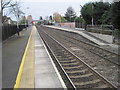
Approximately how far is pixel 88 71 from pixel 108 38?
1503cm

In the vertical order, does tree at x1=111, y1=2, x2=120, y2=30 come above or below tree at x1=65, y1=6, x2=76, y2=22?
below

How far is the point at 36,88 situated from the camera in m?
7.34

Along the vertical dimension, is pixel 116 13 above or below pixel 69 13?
below

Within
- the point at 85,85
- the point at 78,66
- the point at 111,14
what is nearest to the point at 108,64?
the point at 78,66

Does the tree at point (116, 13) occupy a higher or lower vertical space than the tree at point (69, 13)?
lower

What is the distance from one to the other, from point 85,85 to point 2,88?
3218mm

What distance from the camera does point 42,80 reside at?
27.5 feet

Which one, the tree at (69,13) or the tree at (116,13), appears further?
the tree at (69,13)

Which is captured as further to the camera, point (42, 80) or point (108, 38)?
point (108, 38)

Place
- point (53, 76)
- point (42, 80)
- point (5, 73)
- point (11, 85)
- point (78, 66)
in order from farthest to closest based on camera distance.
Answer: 1. point (78, 66)
2. point (5, 73)
3. point (53, 76)
4. point (42, 80)
5. point (11, 85)

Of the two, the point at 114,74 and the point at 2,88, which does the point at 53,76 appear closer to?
the point at 2,88

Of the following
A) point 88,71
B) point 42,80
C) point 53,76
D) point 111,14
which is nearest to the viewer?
point 42,80

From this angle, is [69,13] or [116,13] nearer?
[116,13]

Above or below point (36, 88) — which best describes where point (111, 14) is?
above
